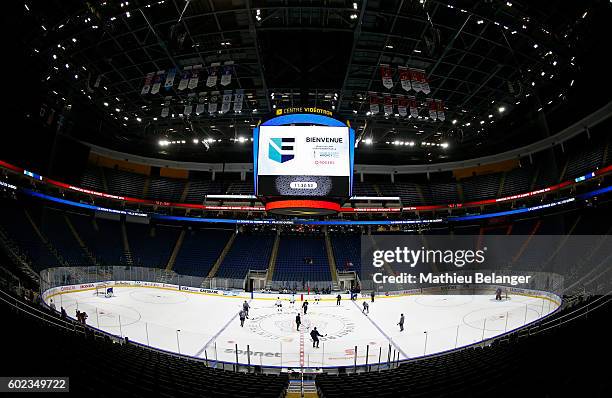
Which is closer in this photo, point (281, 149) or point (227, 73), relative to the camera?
point (281, 149)

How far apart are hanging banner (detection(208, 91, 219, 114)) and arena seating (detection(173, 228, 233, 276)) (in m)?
16.6

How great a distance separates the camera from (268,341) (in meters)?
14.0

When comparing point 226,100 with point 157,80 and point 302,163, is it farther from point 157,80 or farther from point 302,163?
point 302,163

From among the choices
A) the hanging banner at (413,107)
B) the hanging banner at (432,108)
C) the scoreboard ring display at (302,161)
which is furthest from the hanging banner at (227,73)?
the hanging banner at (432,108)

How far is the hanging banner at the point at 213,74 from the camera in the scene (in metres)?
17.8

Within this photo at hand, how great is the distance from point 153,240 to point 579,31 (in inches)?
1473

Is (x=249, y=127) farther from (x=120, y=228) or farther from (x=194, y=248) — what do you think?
(x=120, y=228)

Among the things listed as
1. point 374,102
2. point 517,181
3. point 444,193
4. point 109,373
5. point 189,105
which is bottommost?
point 109,373

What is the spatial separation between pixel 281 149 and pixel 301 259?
68.6 ft

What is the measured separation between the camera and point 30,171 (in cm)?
2609

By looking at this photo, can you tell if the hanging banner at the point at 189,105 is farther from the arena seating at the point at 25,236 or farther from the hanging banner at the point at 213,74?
the arena seating at the point at 25,236

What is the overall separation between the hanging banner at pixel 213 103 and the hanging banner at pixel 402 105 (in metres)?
12.2

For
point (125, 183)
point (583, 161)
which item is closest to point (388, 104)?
point (583, 161)

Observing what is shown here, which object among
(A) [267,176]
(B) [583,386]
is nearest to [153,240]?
(A) [267,176]
